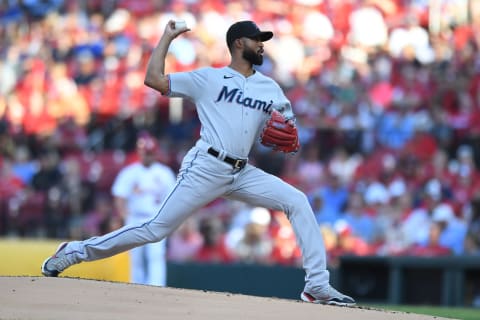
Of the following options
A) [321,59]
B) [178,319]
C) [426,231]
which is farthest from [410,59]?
[178,319]

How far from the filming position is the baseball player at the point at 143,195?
11695mm

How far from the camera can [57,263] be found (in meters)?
7.43

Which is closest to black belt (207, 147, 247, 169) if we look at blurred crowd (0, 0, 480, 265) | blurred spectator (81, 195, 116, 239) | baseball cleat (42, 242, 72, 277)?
baseball cleat (42, 242, 72, 277)

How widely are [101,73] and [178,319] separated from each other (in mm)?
12171

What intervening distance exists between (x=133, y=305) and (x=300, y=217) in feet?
4.22

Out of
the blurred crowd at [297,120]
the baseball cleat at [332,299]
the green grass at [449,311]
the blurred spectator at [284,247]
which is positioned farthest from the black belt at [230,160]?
the blurred spectator at [284,247]

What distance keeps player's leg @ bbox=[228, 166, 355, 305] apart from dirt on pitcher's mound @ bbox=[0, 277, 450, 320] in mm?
246

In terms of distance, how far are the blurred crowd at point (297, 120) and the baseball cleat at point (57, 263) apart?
601 cm

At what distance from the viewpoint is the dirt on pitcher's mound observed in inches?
245

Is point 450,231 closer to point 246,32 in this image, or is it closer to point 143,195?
point 143,195

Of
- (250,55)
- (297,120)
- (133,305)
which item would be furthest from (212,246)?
(133,305)

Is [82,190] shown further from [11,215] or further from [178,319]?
[178,319]

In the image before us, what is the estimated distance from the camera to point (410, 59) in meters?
16.3

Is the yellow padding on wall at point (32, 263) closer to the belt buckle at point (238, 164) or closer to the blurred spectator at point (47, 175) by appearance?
the belt buckle at point (238, 164)
